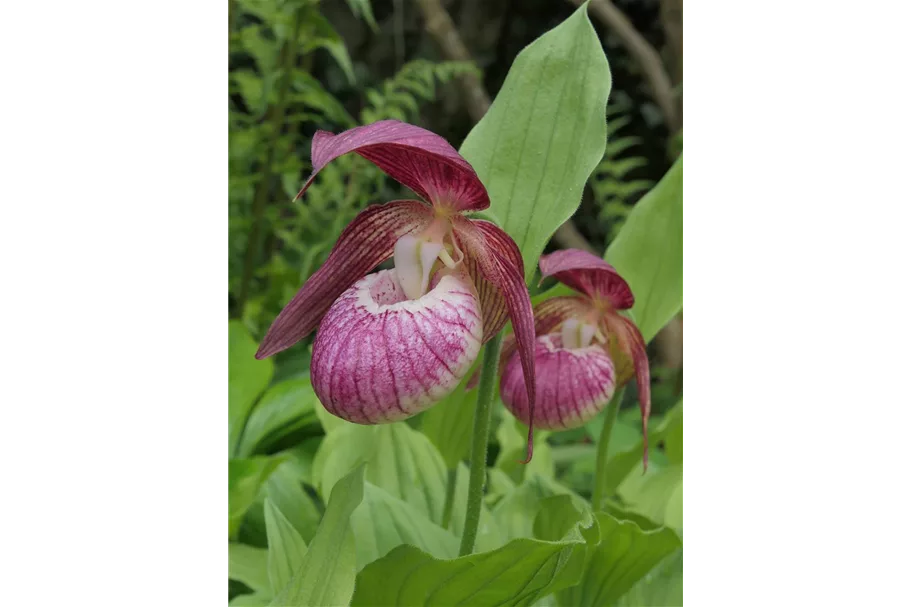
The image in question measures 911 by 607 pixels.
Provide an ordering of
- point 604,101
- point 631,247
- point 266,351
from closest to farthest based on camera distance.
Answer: point 604,101 → point 266,351 → point 631,247

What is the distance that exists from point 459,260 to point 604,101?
0.86 feet

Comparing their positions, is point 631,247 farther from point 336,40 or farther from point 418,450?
point 336,40

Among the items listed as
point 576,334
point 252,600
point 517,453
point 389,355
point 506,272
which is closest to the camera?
point 389,355

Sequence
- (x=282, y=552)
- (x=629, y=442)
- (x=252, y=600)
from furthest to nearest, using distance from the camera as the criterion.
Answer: (x=629, y=442) → (x=252, y=600) → (x=282, y=552)

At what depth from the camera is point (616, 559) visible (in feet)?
3.71

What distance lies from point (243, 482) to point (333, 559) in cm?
44

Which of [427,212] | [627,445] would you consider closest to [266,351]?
[427,212]

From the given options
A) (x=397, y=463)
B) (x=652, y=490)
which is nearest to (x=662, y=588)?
(x=652, y=490)

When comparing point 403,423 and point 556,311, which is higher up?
point 556,311

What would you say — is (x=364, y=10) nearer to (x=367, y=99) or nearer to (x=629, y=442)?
(x=367, y=99)

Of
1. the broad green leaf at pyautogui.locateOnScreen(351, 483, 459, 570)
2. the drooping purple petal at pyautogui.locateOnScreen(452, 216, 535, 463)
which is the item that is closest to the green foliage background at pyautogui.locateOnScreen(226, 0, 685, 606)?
the broad green leaf at pyautogui.locateOnScreen(351, 483, 459, 570)

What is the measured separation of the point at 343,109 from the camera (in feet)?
4.68

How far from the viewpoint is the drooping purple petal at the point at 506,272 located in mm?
936

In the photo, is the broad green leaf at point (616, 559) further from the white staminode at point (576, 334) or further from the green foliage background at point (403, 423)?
the white staminode at point (576, 334)
